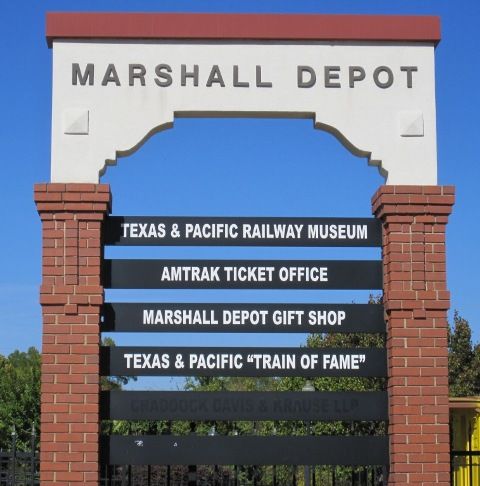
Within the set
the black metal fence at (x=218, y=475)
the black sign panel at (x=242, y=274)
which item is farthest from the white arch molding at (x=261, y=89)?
the black metal fence at (x=218, y=475)

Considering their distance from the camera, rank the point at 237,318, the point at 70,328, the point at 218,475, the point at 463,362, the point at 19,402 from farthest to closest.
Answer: the point at 19,402
the point at 463,362
the point at 218,475
the point at 237,318
the point at 70,328

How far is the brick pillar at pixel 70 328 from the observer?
973cm

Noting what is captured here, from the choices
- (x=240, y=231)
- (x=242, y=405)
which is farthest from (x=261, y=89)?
(x=242, y=405)

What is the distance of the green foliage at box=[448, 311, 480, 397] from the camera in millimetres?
40125

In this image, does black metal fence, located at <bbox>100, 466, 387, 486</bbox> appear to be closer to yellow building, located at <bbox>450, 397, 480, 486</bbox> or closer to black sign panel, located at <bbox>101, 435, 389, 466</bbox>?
black sign panel, located at <bbox>101, 435, 389, 466</bbox>

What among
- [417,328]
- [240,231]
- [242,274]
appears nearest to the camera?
[417,328]

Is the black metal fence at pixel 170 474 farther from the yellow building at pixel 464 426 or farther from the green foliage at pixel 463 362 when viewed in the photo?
the green foliage at pixel 463 362

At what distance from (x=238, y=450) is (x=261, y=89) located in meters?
3.82

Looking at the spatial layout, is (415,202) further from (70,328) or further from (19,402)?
(19,402)

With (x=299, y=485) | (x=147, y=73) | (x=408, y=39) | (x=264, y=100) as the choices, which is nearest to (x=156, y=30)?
(x=147, y=73)

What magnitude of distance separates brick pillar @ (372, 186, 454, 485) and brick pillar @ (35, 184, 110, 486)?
2995mm

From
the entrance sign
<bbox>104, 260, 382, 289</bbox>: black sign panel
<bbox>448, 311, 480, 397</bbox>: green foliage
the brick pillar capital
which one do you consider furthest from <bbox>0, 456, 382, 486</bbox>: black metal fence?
<bbox>448, 311, 480, 397</bbox>: green foliage

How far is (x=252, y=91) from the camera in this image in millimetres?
10508

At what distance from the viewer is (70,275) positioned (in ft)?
32.8
